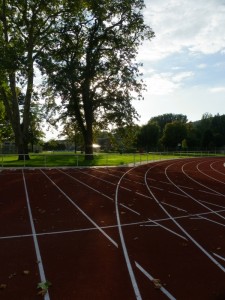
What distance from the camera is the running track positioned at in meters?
6.93

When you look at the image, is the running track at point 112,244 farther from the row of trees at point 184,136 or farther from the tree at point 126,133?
the row of trees at point 184,136

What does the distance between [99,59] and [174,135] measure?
61.0m

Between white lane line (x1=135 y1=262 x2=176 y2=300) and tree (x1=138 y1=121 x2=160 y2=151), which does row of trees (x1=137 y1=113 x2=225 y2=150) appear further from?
white lane line (x1=135 y1=262 x2=176 y2=300)

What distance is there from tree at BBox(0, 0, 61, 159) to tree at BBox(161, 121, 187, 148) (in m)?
62.6

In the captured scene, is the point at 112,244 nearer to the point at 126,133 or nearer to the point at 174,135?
the point at 126,133

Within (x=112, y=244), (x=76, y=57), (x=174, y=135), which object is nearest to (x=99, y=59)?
(x=76, y=57)

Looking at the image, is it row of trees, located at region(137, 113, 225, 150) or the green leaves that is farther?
row of trees, located at region(137, 113, 225, 150)

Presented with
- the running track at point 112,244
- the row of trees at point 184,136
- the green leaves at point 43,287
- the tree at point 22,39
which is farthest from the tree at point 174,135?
the green leaves at point 43,287

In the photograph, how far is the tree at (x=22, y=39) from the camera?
108ft

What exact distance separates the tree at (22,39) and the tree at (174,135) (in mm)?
62562

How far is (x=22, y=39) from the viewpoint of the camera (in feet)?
125

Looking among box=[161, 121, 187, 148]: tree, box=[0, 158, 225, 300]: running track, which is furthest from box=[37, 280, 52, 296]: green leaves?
box=[161, 121, 187, 148]: tree

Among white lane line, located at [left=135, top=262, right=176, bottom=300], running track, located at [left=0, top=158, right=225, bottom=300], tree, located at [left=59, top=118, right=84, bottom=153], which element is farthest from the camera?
tree, located at [left=59, top=118, right=84, bottom=153]

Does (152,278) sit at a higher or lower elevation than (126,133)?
lower
